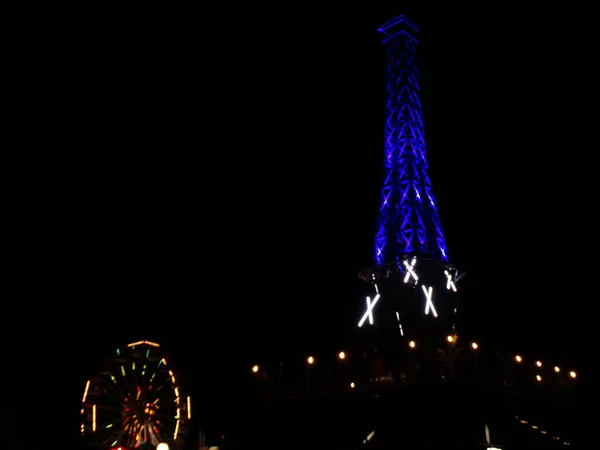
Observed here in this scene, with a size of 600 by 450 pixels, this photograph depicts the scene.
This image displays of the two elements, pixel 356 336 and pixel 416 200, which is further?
pixel 416 200

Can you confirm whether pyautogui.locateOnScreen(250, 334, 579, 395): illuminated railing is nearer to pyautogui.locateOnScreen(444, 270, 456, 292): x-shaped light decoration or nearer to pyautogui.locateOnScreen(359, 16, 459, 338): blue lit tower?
pyautogui.locateOnScreen(359, 16, 459, 338): blue lit tower

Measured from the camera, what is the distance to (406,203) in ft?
149

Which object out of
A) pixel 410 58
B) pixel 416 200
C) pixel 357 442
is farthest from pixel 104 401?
pixel 410 58

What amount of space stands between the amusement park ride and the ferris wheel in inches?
1.2

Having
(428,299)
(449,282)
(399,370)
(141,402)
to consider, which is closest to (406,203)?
(449,282)

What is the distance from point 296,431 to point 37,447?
29.7ft

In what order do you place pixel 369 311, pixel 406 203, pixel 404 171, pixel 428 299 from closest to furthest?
pixel 428 299 < pixel 369 311 < pixel 406 203 < pixel 404 171

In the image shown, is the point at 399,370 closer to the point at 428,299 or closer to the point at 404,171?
the point at 428,299

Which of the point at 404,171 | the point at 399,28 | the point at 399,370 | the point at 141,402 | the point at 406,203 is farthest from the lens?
the point at 399,28

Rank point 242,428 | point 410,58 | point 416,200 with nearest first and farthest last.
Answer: point 242,428 < point 416,200 < point 410,58

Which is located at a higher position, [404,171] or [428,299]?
[404,171]

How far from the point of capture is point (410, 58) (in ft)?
168

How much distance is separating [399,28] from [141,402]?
37730mm

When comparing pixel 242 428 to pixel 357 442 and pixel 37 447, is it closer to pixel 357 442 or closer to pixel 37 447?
pixel 357 442
